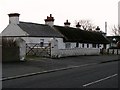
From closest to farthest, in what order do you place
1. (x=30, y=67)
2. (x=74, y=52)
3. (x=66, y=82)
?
(x=66, y=82), (x=30, y=67), (x=74, y=52)

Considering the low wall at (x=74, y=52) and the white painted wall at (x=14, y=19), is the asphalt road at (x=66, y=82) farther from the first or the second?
the white painted wall at (x=14, y=19)

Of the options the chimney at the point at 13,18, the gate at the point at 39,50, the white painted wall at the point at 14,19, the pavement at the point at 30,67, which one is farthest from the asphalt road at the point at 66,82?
the white painted wall at the point at 14,19

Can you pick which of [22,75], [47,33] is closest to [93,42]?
[47,33]

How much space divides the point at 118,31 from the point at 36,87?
97057 millimetres

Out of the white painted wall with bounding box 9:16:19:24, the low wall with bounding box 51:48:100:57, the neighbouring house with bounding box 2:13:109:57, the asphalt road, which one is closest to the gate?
the neighbouring house with bounding box 2:13:109:57

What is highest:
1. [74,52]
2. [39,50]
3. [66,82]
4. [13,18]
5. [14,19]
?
→ [13,18]

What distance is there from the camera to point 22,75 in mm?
17812

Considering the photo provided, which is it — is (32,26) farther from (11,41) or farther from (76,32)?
(11,41)

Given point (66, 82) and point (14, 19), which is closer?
point (66, 82)

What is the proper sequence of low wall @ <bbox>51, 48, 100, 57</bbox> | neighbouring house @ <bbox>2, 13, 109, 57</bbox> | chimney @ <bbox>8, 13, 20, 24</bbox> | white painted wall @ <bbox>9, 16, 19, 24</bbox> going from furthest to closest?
1. white painted wall @ <bbox>9, 16, 19, 24</bbox>
2. chimney @ <bbox>8, 13, 20, 24</bbox>
3. neighbouring house @ <bbox>2, 13, 109, 57</bbox>
4. low wall @ <bbox>51, 48, 100, 57</bbox>

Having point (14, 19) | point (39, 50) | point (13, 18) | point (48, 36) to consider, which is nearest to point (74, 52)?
point (48, 36)

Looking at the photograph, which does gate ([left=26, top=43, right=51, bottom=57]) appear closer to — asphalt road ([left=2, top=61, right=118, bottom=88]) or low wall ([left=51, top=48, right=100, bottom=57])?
low wall ([left=51, top=48, right=100, bottom=57])

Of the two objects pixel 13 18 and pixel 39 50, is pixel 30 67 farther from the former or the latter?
pixel 13 18

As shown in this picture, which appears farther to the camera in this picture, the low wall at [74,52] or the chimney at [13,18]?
the chimney at [13,18]
